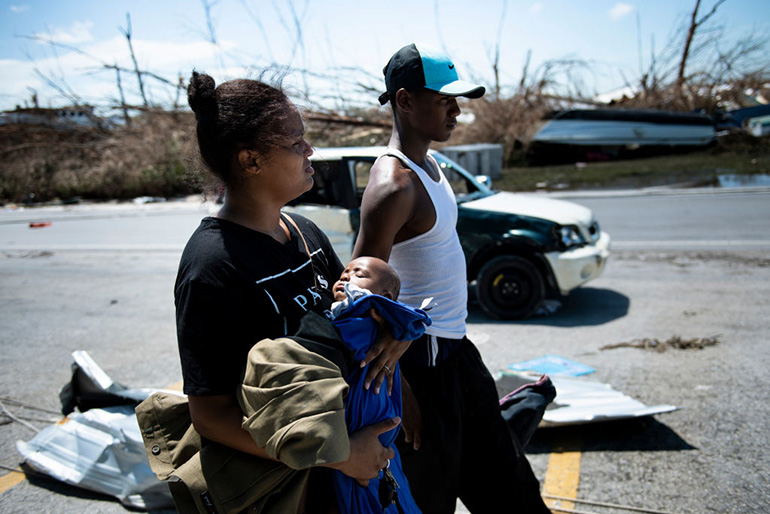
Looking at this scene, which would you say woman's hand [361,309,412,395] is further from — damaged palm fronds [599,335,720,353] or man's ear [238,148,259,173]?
damaged palm fronds [599,335,720,353]

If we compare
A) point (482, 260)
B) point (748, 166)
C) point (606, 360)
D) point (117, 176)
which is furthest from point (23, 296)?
point (748, 166)

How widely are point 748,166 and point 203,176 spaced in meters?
19.2

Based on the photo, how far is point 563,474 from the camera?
335cm

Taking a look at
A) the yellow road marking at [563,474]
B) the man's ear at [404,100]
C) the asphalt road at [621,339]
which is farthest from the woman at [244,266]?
the asphalt road at [621,339]

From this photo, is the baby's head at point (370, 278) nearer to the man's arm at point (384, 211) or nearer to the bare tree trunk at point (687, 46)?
the man's arm at point (384, 211)

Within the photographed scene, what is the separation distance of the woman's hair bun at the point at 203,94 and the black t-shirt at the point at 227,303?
Answer: 0.32 m

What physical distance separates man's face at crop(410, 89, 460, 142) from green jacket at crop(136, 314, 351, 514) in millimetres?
1247

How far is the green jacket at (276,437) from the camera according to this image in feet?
4.33

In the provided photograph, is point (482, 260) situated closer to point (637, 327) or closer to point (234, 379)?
point (637, 327)

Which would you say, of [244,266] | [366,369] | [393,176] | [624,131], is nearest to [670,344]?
[393,176]

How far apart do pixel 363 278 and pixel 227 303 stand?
46cm

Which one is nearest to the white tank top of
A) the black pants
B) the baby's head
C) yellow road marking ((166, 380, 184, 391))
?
the black pants

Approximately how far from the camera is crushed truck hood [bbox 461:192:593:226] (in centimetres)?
651

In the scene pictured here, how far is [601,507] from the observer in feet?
9.92
